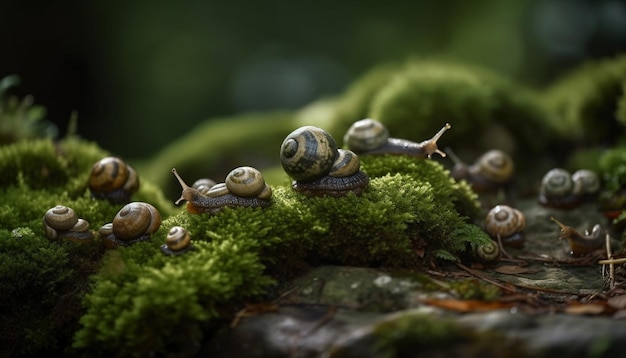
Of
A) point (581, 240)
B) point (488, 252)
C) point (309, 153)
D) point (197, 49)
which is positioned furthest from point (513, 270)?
point (197, 49)

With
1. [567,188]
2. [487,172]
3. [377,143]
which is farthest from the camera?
[487,172]

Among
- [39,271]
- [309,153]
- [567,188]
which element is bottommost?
[39,271]

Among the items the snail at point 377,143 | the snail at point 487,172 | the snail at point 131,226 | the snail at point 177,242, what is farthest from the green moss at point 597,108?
the snail at point 131,226

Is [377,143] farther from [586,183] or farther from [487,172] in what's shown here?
[586,183]

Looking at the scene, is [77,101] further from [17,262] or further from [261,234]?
[261,234]

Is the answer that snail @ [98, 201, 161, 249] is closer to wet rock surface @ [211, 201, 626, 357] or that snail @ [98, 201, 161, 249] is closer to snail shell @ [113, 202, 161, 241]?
snail shell @ [113, 202, 161, 241]

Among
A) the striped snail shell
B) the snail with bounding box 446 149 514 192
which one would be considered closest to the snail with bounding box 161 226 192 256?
the snail with bounding box 446 149 514 192

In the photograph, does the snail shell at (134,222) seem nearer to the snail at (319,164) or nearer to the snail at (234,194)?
the snail at (234,194)
